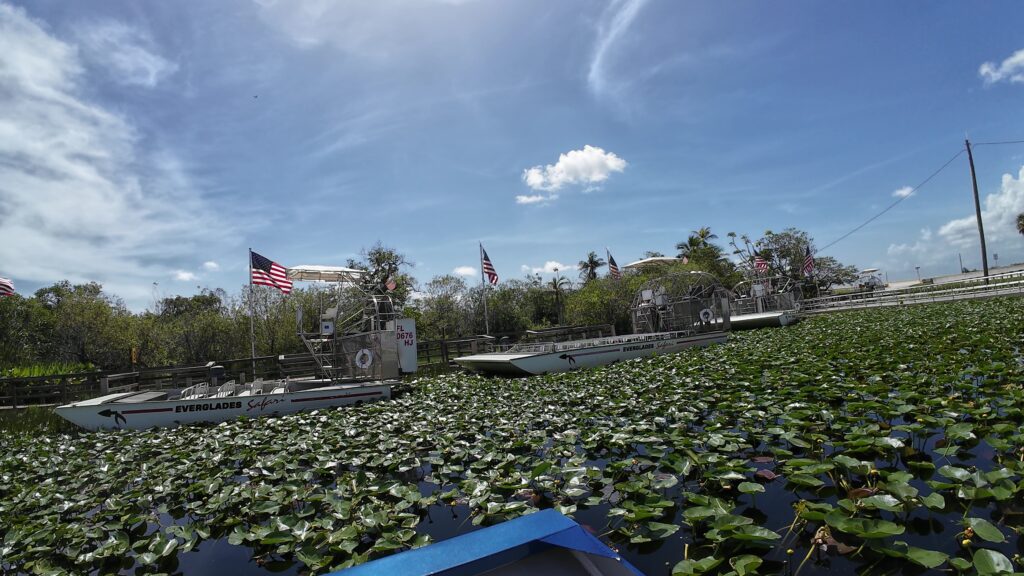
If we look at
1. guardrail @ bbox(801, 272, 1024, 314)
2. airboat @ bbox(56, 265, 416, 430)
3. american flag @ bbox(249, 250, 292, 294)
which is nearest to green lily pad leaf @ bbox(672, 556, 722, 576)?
airboat @ bbox(56, 265, 416, 430)

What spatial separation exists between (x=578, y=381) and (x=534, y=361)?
2.56 m

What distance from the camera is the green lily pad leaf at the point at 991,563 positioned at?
222cm

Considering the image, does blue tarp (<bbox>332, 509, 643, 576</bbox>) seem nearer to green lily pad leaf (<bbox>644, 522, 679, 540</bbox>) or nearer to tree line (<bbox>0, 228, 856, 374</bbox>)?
green lily pad leaf (<bbox>644, 522, 679, 540</bbox>)

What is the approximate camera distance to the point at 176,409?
30.4 ft

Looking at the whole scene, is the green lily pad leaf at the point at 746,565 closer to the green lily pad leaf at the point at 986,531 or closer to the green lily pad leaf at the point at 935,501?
the green lily pad leaf at the point at 986,531

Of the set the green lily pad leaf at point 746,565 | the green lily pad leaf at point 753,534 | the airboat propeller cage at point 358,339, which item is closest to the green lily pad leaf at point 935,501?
the green lily pad leaf at point 753,534

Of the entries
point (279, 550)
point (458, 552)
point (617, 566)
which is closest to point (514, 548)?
point (458, 552)

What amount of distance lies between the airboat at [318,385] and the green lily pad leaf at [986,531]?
31.6ft

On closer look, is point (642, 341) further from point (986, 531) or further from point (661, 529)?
point (986, 531)

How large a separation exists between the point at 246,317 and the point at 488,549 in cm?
2550

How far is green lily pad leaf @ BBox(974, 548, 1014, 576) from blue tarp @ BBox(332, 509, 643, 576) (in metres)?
1.59

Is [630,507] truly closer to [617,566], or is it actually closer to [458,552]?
[617,566]

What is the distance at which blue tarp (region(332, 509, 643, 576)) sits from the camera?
2.19 metres

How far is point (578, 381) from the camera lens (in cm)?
1066
